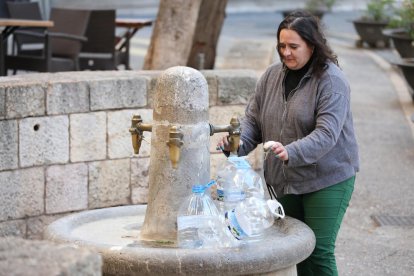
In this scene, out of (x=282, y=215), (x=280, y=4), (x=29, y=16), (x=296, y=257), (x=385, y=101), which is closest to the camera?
(x=296, y=257)

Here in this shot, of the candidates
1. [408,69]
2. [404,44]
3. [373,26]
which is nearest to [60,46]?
[408,69]

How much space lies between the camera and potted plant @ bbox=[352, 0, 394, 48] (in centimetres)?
2150

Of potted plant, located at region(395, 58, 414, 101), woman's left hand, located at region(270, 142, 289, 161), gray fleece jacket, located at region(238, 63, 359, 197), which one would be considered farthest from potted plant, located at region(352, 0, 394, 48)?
woman's left hand, located at region(270, 142, 289, 161)

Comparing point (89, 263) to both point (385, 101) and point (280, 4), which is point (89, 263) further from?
point (280, 4)

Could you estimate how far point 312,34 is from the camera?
15.8 feet

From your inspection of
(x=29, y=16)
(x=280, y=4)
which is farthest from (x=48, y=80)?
(x=280, y=4)

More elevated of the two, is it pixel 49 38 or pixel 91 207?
pixel 49 38

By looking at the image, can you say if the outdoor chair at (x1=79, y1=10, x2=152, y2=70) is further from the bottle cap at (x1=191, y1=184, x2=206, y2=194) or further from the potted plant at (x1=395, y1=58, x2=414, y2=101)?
the bottle cap at (x1=191, y1=184, x2=206, y2=194)

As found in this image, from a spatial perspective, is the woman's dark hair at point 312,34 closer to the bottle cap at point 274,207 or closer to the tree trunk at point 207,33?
the bottle cap at point 274,207

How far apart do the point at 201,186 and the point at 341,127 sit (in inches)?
30.4

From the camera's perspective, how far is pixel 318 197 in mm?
4938

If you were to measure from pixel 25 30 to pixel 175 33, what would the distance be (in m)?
2.13

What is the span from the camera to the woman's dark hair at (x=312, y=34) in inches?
189

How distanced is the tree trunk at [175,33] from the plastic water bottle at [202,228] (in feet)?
19.0
